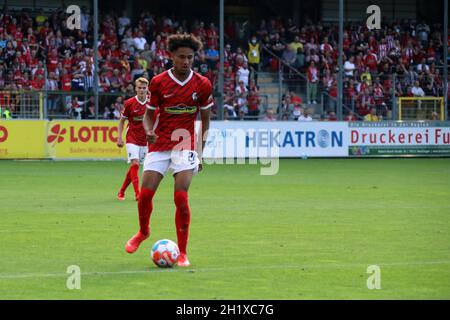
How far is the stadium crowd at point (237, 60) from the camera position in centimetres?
3497

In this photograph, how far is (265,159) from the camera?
33250mm

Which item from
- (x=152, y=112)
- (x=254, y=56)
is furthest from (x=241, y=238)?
(x=254, y=56)

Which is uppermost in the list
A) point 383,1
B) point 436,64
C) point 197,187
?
point 383,1

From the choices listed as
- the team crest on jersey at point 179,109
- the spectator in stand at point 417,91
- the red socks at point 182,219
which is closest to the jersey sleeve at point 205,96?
the team crest on jersey at point 179,109

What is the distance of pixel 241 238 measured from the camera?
1301 centimetres

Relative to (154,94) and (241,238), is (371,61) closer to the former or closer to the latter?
(241,238)

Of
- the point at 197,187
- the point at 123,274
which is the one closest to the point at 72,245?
the point at 123,274

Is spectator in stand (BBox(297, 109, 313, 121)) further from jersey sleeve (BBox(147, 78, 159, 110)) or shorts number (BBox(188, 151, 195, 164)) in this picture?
jersey sleeve (BBox(147, 78, 159, 110))

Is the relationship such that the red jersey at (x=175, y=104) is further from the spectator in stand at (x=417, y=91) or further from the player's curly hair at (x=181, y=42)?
the spectator in stand at (x=417, y=91)

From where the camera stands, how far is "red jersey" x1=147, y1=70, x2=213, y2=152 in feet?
35.5

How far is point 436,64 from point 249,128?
11947 mm

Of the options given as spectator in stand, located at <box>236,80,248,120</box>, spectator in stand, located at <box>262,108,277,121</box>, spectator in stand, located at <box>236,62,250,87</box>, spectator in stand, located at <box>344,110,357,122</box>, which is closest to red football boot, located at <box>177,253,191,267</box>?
spectator in stand, located at <box>262,108,277,121</box>

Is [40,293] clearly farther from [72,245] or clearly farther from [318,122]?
[318,122]

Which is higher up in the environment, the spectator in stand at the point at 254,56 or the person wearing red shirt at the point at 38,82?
the spectator in stand at the point at 254,56
